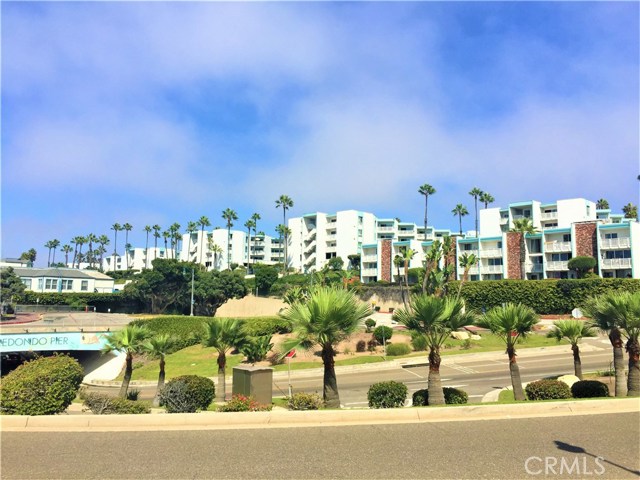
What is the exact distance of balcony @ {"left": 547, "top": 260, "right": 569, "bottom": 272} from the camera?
69250 mm

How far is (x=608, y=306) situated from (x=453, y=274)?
A: 66.3 meters

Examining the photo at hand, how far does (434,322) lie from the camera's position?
15367 millimetres

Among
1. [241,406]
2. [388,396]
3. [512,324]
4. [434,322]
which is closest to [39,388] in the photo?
[241,406]

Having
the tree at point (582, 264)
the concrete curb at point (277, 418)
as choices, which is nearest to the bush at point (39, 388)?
the concrete curb at point (277, 418)

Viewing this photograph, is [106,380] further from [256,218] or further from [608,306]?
[256,218]

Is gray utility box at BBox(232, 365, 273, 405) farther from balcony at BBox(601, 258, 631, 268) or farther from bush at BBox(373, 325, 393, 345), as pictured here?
balcony at BBox(601, 258, 631, 268)

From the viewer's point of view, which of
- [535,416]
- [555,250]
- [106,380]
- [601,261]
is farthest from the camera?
[555,250]

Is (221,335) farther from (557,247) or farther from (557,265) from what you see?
(557,247)

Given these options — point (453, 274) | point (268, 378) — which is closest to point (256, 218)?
point (453, 274)

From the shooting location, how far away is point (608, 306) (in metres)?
17.6

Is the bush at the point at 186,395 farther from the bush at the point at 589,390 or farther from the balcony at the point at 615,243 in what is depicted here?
the balcony at the point at 615,243

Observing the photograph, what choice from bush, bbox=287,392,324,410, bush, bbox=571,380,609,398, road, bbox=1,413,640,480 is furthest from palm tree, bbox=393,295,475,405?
bush, bbox=571,380,609,398

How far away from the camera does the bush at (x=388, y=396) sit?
591 inches

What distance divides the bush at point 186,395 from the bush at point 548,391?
37.6ft
